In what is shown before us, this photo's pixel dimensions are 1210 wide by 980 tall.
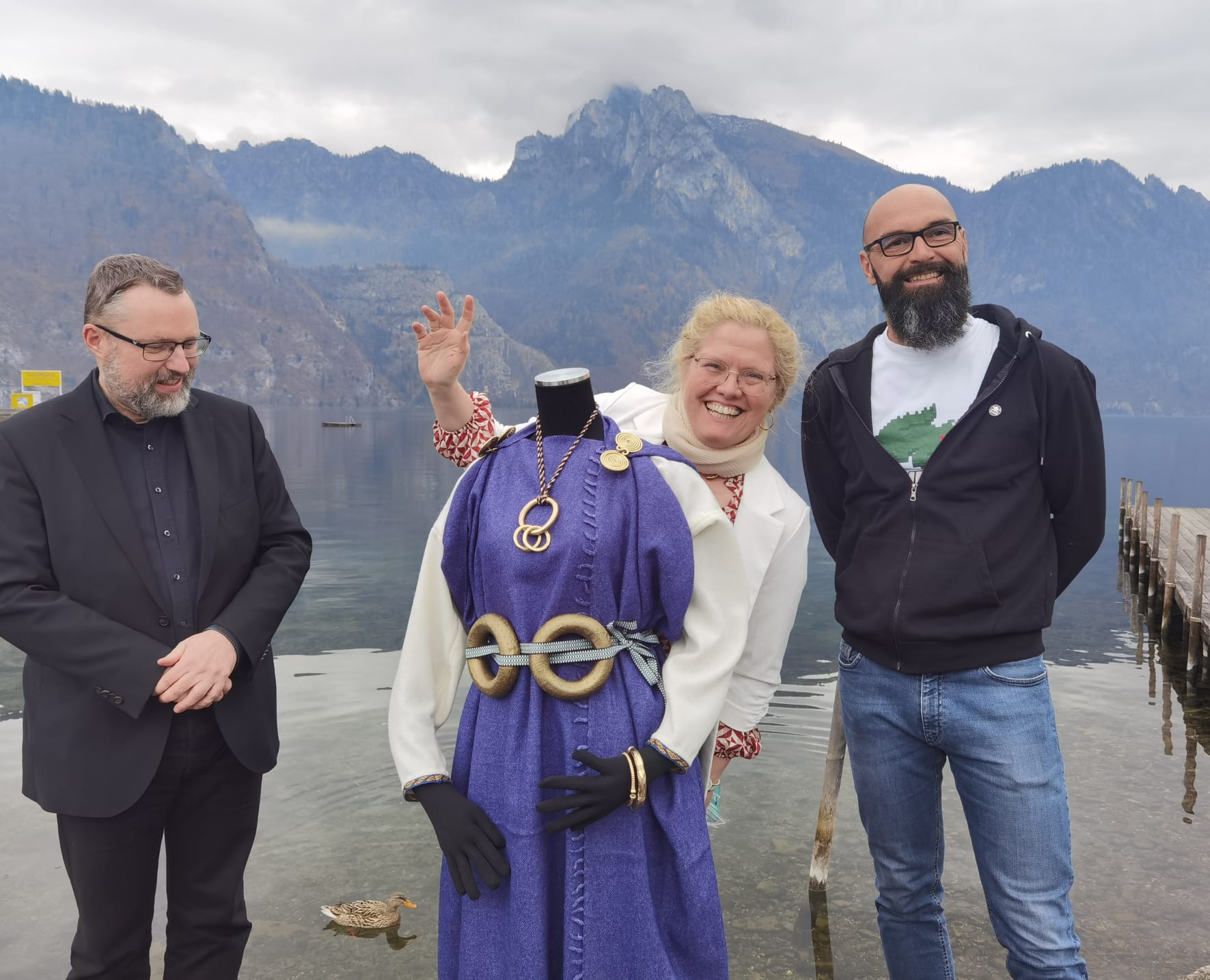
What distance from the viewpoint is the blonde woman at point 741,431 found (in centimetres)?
314

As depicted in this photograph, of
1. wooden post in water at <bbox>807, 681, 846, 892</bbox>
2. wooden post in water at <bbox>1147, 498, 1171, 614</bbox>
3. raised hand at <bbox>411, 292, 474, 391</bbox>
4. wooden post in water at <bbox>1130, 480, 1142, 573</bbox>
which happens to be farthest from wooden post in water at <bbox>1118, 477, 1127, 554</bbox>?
raised hand at <bbox>411, 292, 474, 391</bbox>

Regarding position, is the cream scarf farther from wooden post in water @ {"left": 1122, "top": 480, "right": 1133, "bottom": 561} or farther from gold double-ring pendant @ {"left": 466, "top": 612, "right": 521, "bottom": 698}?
wooden post in water @ {"left": 1122, "top": 480, "right": 1133, "bottom": 561}

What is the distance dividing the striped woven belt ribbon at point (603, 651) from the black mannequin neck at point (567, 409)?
0.57 metres

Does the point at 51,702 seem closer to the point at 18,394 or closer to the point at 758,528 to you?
the point at 758,528

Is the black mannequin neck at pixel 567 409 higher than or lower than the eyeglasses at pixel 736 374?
lower

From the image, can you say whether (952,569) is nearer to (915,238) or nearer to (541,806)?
(915,238)

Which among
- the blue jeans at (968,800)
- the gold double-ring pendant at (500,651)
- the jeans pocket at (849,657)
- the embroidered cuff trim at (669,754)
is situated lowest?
the blue jeans at (968,800)

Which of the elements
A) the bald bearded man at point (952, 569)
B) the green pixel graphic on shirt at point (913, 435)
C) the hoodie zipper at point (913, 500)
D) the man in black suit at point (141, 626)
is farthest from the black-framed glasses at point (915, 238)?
A: the man in black suit at point (141, 626)

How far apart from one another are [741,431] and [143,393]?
80.7 inches

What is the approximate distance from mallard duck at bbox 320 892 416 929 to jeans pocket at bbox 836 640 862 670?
321cm

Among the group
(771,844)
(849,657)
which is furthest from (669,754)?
(771,844)

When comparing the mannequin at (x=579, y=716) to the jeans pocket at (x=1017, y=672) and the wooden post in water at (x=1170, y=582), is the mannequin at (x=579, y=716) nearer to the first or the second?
the jeans pocket at (x=1017, y=672)

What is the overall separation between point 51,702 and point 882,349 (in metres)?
3.11

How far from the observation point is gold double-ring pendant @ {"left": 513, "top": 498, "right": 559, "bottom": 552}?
2.50 metres
